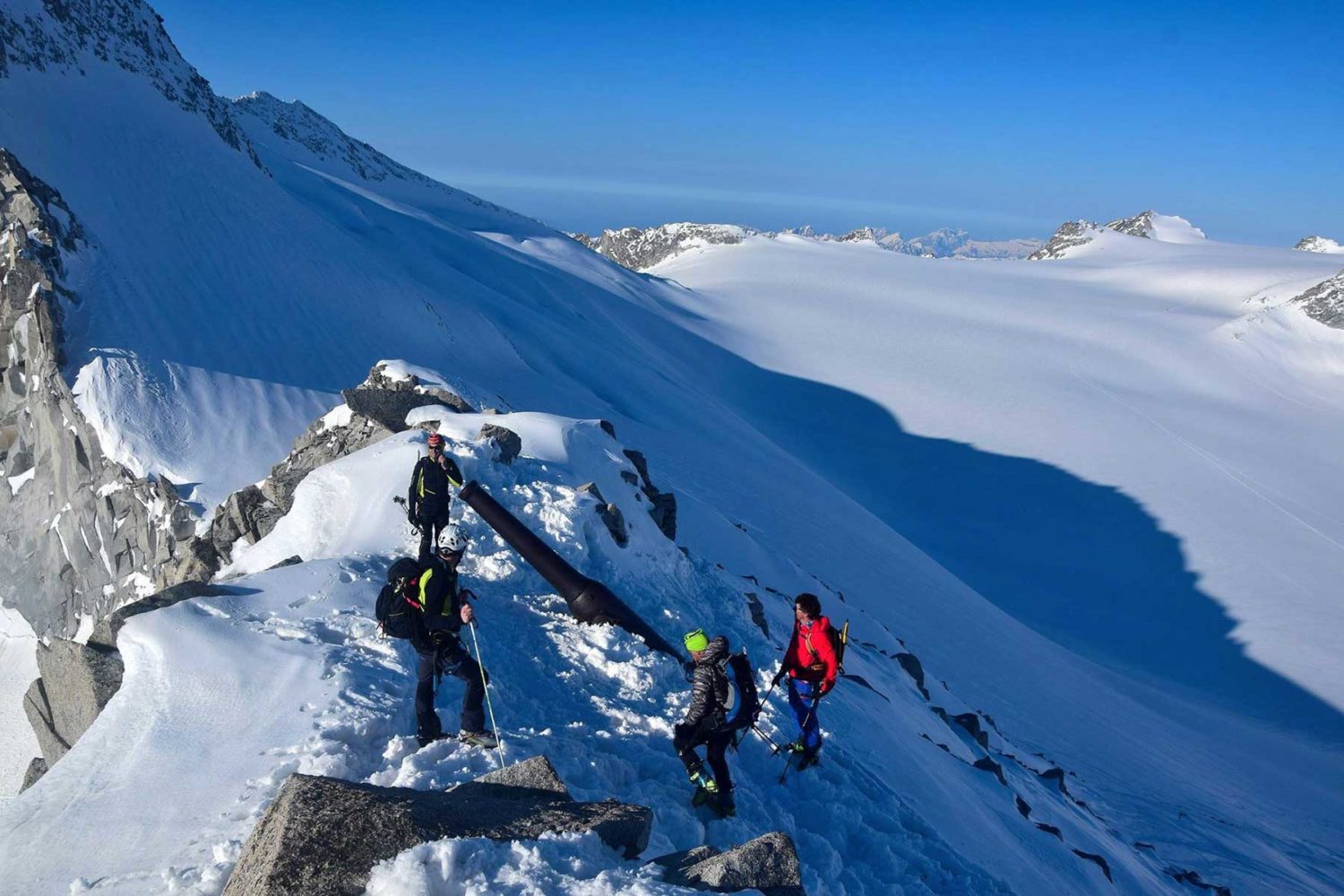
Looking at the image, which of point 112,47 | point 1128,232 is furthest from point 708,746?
point 1128,232

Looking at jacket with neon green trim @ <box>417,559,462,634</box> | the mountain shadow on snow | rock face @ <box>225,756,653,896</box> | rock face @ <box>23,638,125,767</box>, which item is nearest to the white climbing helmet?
jacket with neon green trim @ <box>417,559,462,634</box>

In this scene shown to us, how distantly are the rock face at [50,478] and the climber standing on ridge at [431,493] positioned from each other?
24.7ft

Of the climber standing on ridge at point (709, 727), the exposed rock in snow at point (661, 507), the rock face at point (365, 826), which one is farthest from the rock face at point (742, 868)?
the exposed rock in snow at point (661, 507)

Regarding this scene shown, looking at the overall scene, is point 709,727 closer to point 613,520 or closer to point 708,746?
point 708,746

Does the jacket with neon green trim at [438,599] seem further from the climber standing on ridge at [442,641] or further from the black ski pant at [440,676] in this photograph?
the black ski pant at [440,676]

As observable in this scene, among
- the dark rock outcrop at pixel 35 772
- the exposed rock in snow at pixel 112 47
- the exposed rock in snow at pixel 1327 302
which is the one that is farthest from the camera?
the exposed rock in snow at pixel 1327 302

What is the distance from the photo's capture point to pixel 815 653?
8148 millimetres

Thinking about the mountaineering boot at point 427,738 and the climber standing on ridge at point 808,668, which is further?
the climber standing on ridge at point 808,668

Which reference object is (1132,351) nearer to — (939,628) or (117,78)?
(939,628)

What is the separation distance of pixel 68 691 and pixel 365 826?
459cm

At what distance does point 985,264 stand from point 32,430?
88785 millimetres

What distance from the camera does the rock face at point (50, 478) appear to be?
50.2 feet

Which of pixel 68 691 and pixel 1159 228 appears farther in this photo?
pixel 1159 228

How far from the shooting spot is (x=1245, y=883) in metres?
15.1
